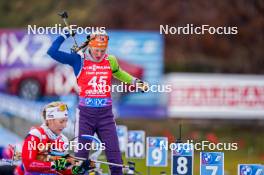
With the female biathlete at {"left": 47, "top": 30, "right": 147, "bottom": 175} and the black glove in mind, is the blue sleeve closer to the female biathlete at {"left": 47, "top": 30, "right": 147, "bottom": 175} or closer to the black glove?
the female biathlete at {"left": 47, "top": 30, "right": 147, "bottom": 175}

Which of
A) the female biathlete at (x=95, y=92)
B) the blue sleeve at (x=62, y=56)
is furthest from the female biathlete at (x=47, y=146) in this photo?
the blue sleeve at (x=62, y=56)

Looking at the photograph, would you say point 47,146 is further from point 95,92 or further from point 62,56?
point 62,56

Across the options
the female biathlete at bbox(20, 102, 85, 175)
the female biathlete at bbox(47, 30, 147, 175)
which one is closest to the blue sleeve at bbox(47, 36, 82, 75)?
the female biathlete at bbox(47, 30, 147, 175)

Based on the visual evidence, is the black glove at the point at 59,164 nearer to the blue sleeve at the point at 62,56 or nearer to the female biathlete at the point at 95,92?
the female biathlete at the point at 95,92

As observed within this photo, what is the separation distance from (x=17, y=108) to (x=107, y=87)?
37.9 ft

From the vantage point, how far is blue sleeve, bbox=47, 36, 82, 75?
454 inches

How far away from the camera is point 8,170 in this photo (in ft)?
41.9

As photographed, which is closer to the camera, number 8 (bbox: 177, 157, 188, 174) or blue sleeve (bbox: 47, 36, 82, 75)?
blue sleeve (bbox: 47, 36, 82, 75)

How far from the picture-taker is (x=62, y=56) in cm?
1159

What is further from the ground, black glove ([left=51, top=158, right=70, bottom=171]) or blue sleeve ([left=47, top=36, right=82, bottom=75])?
blue sleeve ([left=47, top=36, right=82, bottom=75])

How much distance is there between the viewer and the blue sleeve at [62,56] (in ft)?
37.8

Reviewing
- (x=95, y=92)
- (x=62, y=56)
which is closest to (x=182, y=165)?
(x=95, y=92)

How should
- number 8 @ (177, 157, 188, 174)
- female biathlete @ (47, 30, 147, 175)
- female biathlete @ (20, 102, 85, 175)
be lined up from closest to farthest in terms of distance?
female biathlete @ (20, 102, 85, 175)
female biathlete @ (47, 30, 147, 175)
number 8 @ (177, 157, 188, 174)

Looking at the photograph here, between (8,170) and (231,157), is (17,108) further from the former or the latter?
(8,170)
